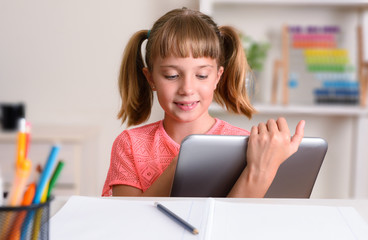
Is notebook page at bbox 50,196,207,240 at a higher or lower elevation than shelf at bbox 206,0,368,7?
lower

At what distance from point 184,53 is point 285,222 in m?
0.51

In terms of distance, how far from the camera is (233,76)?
1159 millimetres

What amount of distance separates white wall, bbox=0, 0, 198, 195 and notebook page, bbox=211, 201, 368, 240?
194cm

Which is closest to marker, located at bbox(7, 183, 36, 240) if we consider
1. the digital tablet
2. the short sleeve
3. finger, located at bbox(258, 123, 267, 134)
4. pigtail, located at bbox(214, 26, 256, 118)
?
the digital tablet

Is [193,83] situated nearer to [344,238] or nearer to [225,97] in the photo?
[225,97]

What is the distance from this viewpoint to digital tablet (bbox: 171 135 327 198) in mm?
693

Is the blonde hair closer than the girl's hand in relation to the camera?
No

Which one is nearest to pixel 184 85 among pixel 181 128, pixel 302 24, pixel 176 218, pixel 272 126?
pixel 181 128

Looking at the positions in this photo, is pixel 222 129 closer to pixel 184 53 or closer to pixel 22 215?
pixel 184 53

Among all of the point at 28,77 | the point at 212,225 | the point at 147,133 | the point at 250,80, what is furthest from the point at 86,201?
the point at 28,77

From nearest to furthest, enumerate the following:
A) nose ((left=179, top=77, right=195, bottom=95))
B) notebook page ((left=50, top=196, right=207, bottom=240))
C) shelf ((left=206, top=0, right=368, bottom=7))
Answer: notebook page ((left=50, top=196, right=207, bottom=240)) < nose ((left=179, top=77, right=195, bottom=95)) < shelf ((left=206, top=0, right=368, bottom=7))

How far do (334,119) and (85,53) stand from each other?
145 cm

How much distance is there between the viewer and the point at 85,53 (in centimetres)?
256

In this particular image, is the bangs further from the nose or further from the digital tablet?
the digital tablet
